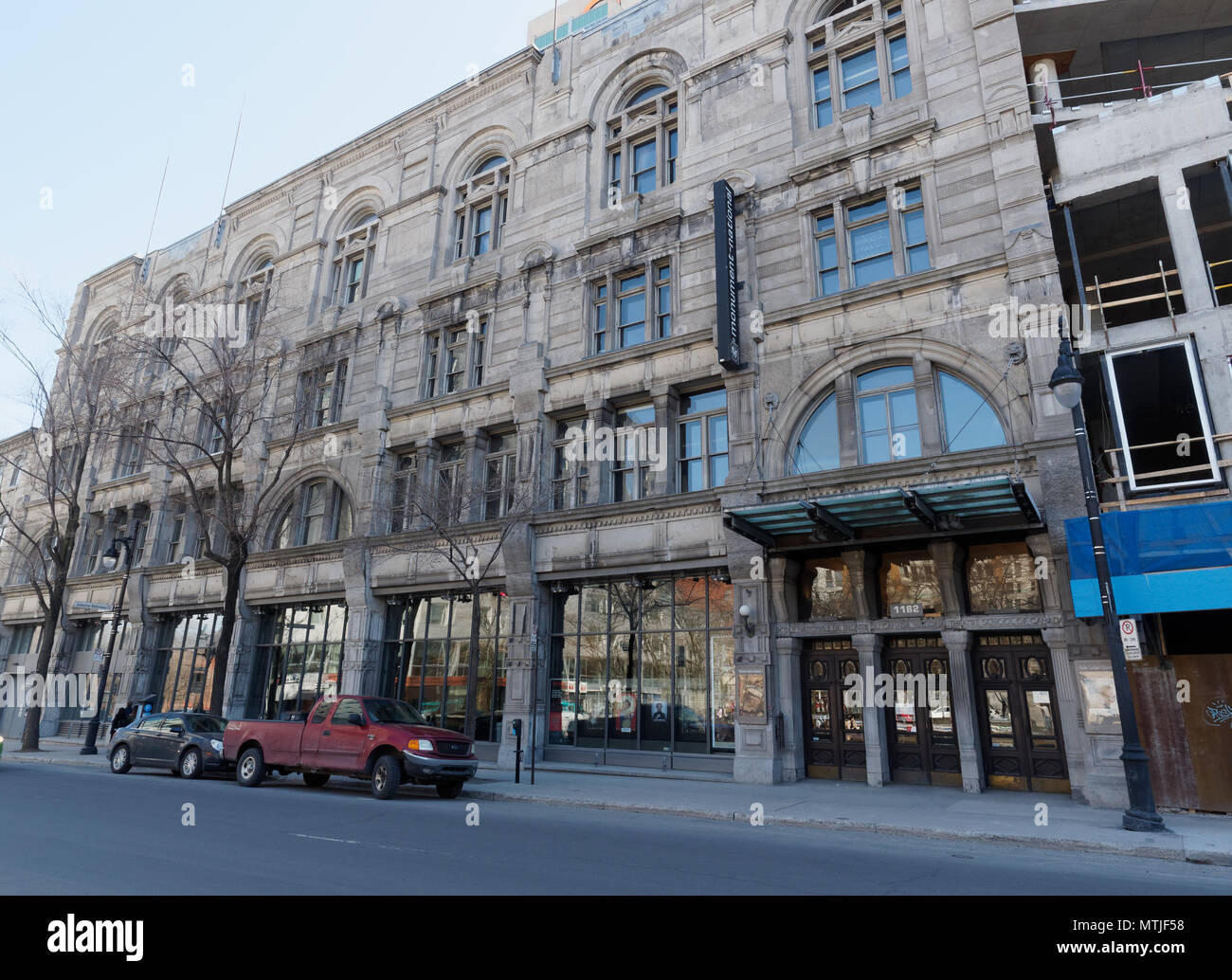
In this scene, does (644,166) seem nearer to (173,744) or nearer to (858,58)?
(858,58)

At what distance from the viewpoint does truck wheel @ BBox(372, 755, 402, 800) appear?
13625 millimetres

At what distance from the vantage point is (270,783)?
16.5 m

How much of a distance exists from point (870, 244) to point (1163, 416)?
7.88 m

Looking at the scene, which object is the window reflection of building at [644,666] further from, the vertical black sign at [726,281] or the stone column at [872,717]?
the vertical black sign at [726,281]

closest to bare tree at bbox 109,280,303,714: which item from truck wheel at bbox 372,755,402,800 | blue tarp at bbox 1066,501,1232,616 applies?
→ truck wheel at bbox 372,755,402,800

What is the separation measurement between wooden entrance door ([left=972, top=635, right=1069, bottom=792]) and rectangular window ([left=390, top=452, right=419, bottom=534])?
54.1 ft

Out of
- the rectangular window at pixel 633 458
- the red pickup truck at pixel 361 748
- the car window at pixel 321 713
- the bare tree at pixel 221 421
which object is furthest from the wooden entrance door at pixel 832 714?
the bare tree at pixel 221 421

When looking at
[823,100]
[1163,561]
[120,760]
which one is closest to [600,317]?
[823,100]

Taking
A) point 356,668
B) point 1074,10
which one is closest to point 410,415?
point 356,668

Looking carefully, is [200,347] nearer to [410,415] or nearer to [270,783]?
[410,415]

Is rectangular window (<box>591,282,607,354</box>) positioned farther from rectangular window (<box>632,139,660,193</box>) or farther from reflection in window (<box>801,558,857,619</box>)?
reflection in window (<box>801,558,857,619</box>)

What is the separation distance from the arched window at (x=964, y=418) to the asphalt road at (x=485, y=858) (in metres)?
8.62

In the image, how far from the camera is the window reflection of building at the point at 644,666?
59.0 feet
